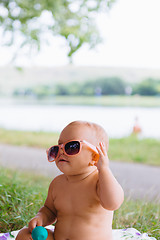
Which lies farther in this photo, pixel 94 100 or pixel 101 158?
pixel 94 100

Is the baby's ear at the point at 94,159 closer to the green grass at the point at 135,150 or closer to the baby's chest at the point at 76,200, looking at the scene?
the baby's chest at the point at 76,200

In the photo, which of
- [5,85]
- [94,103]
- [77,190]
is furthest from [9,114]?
[77,190]

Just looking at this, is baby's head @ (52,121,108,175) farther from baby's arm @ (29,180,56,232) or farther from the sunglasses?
baby's arm @ (29,180,56,232)

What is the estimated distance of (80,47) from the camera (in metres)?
4.63

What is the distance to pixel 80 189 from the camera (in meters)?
1.40

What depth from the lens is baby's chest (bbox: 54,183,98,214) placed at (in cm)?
138

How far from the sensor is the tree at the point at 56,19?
4.32 meters

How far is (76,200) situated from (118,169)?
334 centimetres

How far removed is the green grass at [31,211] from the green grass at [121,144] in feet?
8.91

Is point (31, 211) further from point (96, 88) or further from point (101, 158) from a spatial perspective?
point (96, 88)

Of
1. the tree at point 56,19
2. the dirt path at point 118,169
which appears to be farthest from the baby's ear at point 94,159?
the tree at point 56,19

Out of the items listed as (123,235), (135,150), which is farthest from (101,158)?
(135,150)

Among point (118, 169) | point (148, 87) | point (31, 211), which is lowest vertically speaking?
point (118, 169)

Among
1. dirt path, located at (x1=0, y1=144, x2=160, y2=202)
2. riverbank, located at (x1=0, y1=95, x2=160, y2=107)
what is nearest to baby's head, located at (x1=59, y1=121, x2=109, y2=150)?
dirt path, located at (x1=0, y1=144, x2=160, y2=202)
